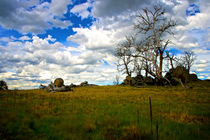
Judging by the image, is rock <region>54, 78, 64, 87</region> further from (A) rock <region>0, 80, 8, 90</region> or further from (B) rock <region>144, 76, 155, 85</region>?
(B) rock <region>144, 76, 155, 85</region>

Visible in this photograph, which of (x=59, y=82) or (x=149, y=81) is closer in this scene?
(x=59, y=82)

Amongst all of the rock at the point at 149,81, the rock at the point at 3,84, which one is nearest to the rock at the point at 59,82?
the rock at the point at 3,84

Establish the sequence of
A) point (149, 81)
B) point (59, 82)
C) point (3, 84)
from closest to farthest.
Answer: point (3, 84), point (59, 82), point (149, 81)

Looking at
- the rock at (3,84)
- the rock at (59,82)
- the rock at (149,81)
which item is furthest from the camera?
the rock at (149,81)

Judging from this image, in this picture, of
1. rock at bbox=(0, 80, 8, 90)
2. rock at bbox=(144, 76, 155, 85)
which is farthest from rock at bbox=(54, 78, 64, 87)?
rock at bbox=(144, 76, 155, 85)

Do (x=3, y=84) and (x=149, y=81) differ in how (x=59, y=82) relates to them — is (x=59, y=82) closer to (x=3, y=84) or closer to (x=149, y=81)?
(x=3, y=84)

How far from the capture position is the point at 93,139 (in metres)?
3.17

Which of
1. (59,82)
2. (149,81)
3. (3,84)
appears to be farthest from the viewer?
(149,81)

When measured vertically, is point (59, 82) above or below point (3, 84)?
above

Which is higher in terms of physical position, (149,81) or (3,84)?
(149,81)

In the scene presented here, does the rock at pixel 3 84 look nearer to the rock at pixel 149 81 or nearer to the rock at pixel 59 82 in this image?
the rock at pixel 59 82

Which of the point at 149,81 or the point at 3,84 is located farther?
the point at 149,81

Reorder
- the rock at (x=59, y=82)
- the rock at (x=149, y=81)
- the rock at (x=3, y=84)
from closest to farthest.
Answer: the rock at (x=3, y=84), the rock at (x=59, y=82), the rock at (x=149, y=81)

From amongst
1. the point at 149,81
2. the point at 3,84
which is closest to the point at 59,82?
the point at 3,84
